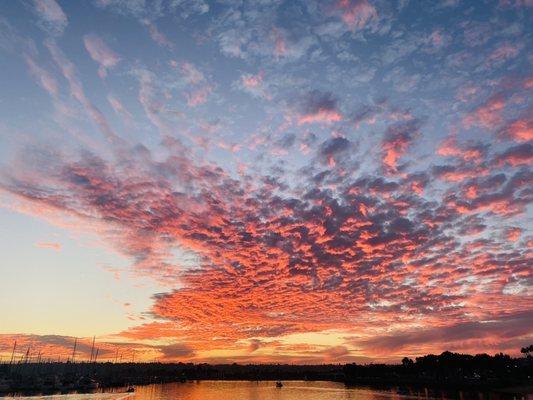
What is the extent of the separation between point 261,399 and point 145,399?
49473 millimetres

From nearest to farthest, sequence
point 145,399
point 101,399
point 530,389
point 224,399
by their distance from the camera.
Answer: point 101,399
point 145,399
point 224,399
point 530,389

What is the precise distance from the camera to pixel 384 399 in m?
167

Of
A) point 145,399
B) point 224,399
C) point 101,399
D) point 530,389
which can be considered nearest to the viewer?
point 101,399

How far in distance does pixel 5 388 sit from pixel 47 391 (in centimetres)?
1817

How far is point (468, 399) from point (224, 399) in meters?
96.9

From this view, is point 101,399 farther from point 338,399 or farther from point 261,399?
point 338,399

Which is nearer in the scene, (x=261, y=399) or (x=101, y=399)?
(x=101, y=399)

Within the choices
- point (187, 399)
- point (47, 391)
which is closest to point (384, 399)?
point (187, 399)

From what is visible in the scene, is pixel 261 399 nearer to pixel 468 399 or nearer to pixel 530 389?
pixel 468 399

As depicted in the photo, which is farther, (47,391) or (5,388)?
(47,391)

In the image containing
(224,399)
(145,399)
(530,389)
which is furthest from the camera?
(530,389)

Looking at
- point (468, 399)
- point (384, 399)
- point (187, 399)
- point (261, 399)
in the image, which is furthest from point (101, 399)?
point (468, 399)

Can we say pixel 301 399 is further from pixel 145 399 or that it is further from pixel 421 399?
pixel 145 399

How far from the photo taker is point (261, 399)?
579 feet
